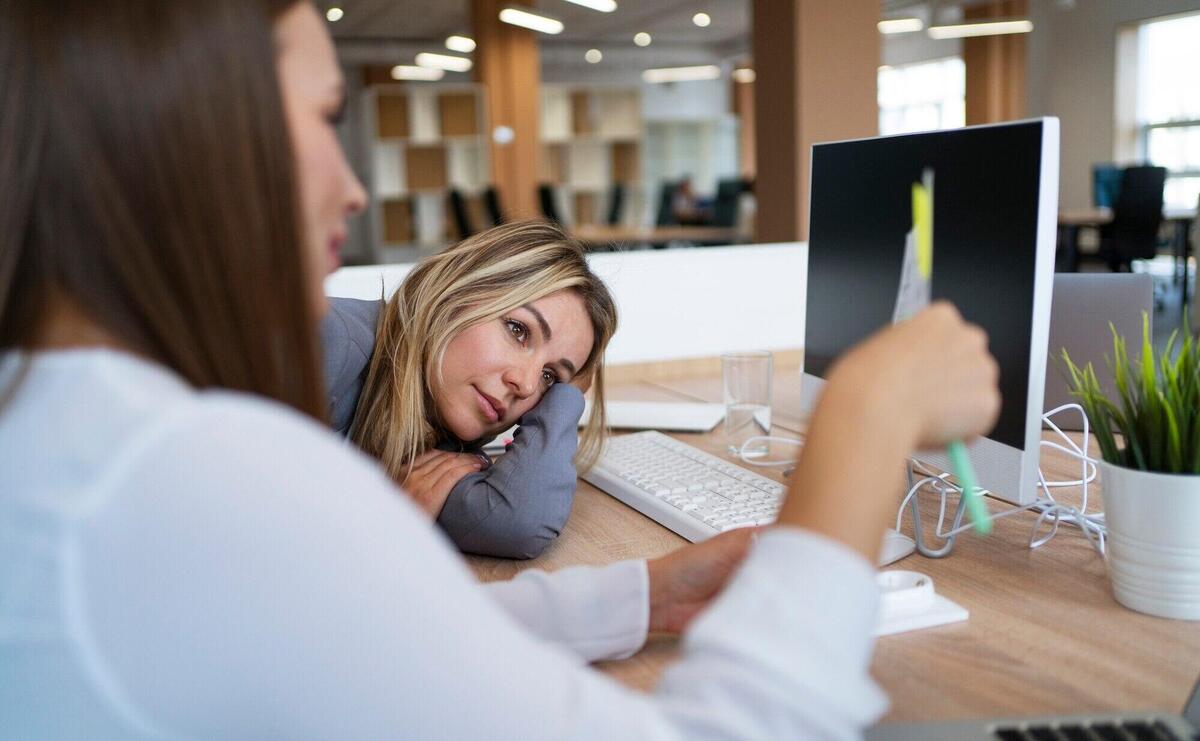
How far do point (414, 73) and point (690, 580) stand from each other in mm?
14187

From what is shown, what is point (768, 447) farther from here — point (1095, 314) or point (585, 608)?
point (585, 608)

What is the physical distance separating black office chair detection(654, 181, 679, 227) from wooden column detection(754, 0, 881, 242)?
747 centimetres

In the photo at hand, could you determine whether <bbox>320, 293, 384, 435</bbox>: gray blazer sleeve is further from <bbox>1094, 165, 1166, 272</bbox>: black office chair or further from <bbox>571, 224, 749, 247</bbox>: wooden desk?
<bbox>1094, 165, 1166, 272</bbox>: black office chair

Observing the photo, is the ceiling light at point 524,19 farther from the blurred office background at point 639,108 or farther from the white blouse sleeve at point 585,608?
the white blouse sleeve at point 585,608

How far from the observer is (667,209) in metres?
11.3

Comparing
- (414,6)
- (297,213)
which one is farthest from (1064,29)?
(297,213)

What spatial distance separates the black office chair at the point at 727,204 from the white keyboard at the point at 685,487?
27.0 feet

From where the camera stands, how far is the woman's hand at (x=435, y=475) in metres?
1.21

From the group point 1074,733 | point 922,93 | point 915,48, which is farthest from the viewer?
point 922,93

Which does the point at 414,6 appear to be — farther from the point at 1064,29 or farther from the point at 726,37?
the point at 1064,29

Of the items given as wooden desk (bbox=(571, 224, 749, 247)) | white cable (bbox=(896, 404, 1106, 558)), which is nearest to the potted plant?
white cable (bbox=(896, 404, 1106, 558))

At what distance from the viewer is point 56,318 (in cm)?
50

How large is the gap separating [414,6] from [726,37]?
480 cm

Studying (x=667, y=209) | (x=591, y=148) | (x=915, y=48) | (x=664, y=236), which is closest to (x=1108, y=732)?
(x=664, y=236)
